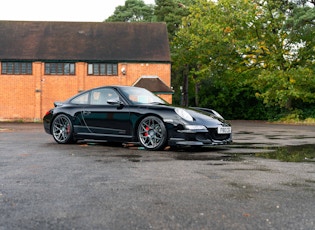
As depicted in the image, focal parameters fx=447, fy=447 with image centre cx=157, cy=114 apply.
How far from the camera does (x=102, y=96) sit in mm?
10180

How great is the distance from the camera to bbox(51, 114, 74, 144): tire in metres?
10.3

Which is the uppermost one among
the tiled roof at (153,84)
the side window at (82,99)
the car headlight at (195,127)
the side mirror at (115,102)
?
the tiled roof at (153,84)

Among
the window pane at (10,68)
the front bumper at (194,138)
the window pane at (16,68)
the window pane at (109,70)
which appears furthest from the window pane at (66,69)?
the front bumper at (194,138)

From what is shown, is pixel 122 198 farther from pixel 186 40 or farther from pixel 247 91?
pixel 186 40

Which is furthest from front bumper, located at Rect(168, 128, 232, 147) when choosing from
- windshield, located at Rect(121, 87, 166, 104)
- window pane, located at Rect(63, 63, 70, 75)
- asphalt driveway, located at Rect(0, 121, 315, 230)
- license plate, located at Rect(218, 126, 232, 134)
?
window pane, located at Rect(63, 63, 70, 75)

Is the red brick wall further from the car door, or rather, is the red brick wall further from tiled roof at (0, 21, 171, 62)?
the car door

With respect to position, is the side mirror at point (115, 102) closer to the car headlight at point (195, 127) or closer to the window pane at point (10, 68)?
the car headlight at point (195, 127)

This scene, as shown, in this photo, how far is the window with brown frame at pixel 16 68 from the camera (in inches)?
1435

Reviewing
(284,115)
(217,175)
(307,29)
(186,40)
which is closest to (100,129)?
(217,175)

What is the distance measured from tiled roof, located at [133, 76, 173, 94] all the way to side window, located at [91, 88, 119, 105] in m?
24.2

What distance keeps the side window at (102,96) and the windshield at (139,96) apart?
254 millimetres

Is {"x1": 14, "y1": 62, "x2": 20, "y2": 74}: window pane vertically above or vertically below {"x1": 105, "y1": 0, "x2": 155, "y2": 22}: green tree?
below

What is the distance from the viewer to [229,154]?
8.40 metres

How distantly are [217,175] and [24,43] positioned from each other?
114ft
